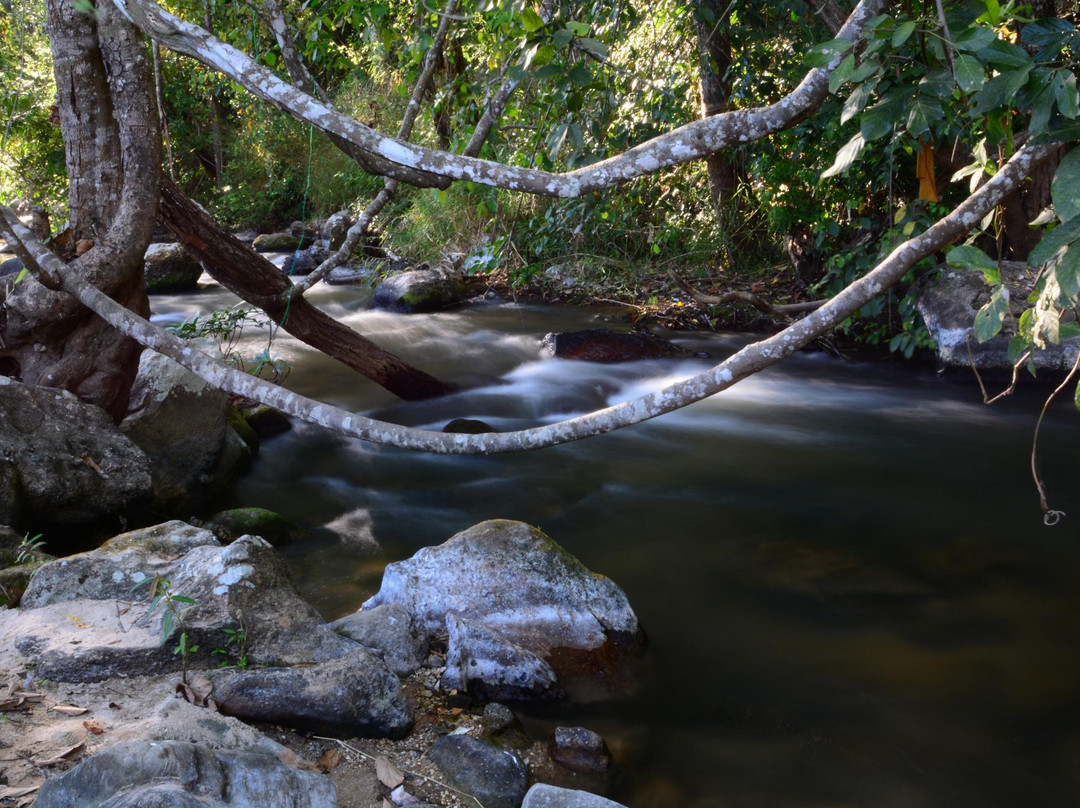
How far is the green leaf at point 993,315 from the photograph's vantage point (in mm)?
2175

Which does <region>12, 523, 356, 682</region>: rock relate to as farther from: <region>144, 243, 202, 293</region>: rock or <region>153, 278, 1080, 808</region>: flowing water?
<region>144, 243, 202, 293</region>: rock

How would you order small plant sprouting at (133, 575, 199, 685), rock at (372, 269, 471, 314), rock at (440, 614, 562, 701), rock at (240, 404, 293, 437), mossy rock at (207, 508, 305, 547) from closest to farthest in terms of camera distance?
small plant sprouting at (133, 575, 199, 685) → rock at (440, 614, 562, 701) → mossy rock at (207, 508, 305, 547) → rock at (240, 404, 293, 437) → rock at (372, 269, 471, 314)

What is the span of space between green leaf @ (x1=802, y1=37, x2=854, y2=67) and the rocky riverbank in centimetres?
224

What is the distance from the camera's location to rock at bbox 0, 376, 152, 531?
4609 millimetres

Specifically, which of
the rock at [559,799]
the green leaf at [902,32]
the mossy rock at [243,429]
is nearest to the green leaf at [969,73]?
the green leaf at [902,32]

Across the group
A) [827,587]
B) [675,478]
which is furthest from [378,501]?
[827,587]

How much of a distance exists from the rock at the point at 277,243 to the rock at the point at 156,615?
12790 mm

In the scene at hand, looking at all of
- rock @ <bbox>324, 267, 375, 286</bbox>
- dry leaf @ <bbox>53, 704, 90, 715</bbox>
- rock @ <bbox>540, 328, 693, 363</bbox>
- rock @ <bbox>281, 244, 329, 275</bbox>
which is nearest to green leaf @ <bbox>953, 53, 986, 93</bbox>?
dry leaf @ <bbox>53, 704, 90, 715</bbox>

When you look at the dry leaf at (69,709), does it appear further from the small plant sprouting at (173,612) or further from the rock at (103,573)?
the rock at (103,573)

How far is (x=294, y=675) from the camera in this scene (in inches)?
114

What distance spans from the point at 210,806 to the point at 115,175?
3.92m

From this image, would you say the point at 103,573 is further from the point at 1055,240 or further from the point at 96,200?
the point at 1055,240

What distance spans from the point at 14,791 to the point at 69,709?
1.66 ft

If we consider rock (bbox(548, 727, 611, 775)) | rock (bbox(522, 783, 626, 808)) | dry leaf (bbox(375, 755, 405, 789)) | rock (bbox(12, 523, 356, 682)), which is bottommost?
rock (bbox(548, 727, 611, 775))
